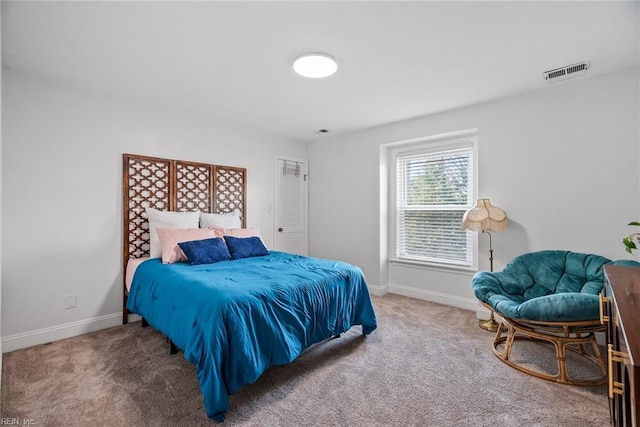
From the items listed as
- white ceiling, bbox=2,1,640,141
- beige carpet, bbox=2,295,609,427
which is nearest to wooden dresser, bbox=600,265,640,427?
beige carpet, bbox=2,295,609,427

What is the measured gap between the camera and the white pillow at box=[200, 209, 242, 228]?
353cm

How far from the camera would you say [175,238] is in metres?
3.01

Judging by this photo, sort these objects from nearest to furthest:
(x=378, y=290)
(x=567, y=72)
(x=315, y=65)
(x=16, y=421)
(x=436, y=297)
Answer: (x=16, y=421) < (x=315, y=65) < (x=567, y=72) < (x=436, y=297) < (x=378, y=290)

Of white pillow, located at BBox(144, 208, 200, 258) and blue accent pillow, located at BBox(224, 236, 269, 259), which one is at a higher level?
white pillow, located at BBox(144, 208, 200, 258)

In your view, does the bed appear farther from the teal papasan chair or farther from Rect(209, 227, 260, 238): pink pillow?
the teal papasan chair

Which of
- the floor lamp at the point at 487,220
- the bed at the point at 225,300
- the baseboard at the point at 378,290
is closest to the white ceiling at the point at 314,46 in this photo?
the bed at the point at 225,300

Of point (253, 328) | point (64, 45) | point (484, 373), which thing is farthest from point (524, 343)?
point (64, 45)

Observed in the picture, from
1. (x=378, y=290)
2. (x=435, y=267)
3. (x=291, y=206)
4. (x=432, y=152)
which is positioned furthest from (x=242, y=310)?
(x=432, y=152)

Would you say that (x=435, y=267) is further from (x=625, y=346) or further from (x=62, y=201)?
(x=62, y=201)

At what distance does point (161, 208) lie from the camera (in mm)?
3383

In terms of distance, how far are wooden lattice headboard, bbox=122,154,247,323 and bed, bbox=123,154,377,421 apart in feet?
0.03

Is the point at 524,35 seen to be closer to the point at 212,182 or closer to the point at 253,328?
the point at 253,328

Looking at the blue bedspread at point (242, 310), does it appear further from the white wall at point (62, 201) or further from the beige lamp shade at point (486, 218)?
the beige lamp shade at point (486, 218)

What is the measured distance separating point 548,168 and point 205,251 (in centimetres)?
347
